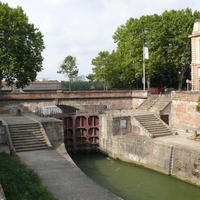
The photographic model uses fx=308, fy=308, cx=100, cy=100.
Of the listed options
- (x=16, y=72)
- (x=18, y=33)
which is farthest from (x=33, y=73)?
(x=18, y=33)

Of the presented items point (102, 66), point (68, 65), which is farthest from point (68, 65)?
point (102, 66)

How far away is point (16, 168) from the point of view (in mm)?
14555

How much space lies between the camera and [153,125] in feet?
85.9

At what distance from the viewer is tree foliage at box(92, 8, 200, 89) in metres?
40.5

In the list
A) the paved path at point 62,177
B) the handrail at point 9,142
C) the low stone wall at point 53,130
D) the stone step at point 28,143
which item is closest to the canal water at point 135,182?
the low stone wall at point 53,130

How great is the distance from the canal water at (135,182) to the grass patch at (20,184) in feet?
19.0

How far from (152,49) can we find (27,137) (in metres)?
24.7

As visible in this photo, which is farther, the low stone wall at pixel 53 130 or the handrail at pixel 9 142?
the low stone wall at pixel 53 130

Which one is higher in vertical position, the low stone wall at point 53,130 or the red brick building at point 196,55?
the red brick building at point 196,55

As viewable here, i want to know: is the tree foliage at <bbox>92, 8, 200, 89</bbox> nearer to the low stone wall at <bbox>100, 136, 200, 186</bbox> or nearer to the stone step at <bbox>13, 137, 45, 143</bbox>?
the low stone wall at <bbox>100, 136, 200, 186</bbox>

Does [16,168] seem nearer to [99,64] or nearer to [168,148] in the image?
[168,148]

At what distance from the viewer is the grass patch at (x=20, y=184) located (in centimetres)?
1127

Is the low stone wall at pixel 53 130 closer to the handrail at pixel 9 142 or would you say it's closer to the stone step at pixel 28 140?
the stone step at pixel 28 140

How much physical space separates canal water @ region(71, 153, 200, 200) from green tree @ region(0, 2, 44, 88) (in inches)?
534
